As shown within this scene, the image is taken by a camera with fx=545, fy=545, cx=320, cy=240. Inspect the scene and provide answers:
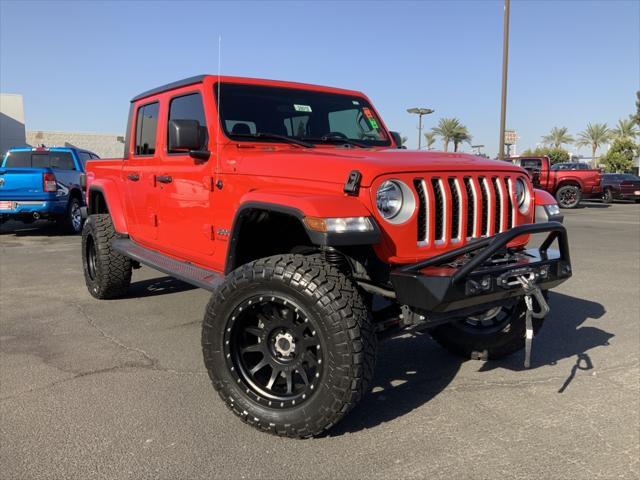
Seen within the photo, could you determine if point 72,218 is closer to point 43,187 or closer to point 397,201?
point 43,187

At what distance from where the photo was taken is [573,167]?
2183 cm

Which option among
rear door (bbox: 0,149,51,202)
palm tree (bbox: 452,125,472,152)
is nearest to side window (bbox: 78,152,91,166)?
rear door (bbox: 0,149,51,202)

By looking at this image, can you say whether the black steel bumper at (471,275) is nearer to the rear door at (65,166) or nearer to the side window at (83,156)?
the rear door at (65,166)

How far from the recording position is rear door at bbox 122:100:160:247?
462 centimetres

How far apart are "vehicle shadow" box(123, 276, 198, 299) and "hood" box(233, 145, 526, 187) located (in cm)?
298

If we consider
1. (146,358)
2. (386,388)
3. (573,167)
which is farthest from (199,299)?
(573,167)

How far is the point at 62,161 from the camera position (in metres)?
11.9

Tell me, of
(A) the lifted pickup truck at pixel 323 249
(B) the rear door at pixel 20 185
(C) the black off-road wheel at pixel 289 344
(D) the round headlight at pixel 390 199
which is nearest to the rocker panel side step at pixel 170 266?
(A) the lifted pickup truck at pixel 323 249

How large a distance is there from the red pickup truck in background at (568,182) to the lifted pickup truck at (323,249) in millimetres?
18195

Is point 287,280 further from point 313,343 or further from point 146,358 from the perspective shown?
point 146,358

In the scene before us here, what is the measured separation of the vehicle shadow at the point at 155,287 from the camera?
6016 millimetres

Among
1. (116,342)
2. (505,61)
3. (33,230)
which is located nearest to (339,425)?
(116,342)

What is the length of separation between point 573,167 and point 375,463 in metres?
22.0

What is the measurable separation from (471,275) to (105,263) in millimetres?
3973
